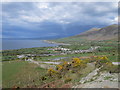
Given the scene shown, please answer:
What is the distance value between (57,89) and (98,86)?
2.72 m

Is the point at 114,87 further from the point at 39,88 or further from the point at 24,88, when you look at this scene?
Answer: the point at 24,88

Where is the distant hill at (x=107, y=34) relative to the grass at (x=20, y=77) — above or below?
above

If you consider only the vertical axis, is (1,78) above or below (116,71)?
below

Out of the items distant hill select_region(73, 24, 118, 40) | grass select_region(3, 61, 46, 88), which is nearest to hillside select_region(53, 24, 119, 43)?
distant hill select_region(73, 24, 118, 40)

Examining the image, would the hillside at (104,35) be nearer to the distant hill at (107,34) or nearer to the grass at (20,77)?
the distant hill at (107,34)

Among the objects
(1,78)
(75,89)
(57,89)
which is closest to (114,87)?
(75,89)

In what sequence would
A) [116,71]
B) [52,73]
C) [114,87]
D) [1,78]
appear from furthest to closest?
[52,73], [1,78], [116,71], [114,87]

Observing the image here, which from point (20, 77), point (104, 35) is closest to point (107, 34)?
point (104, 35)

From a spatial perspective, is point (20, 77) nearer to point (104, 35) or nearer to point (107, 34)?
point (107, 34)

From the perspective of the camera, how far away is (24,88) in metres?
8.17

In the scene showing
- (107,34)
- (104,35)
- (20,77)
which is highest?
(107,34)

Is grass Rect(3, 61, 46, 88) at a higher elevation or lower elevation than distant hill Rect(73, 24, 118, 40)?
lower

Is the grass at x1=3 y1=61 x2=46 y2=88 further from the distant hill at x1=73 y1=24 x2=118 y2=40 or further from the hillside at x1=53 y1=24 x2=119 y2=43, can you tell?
the distant hill at x1=73 y1=24 x2=118 y2=40

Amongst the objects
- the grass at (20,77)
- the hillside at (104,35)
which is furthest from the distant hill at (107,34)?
the grass at (20,77)
